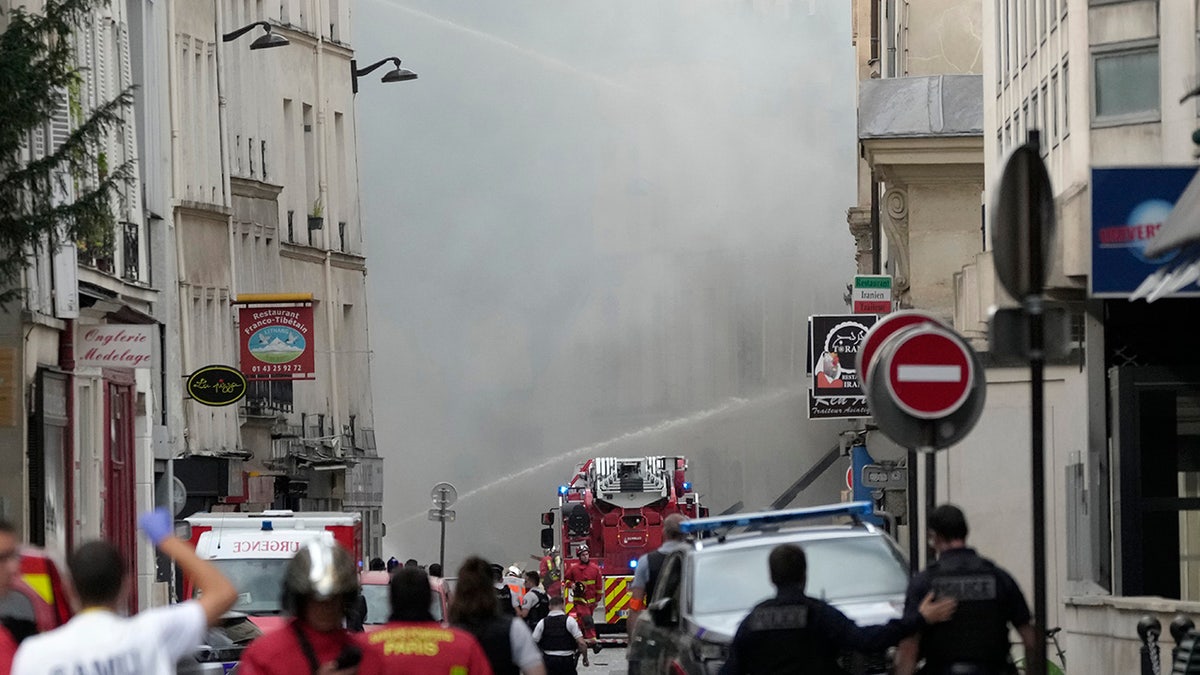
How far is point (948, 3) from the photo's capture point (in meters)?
45.2

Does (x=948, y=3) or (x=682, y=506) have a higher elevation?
(x=948, y=3)

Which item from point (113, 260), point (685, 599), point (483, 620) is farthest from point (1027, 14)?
point (483, 620)

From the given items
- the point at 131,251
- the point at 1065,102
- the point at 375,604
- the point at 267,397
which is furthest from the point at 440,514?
the point at 375,604

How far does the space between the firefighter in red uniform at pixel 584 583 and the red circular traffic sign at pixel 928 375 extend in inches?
992

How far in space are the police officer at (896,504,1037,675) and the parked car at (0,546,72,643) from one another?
3410 millimetres

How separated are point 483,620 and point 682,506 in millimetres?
33125

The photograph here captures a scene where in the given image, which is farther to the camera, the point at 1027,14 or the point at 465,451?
the point at 465,451

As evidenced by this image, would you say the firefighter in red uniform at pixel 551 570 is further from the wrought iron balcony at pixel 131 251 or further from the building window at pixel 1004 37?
the building window at pixel 1004 37

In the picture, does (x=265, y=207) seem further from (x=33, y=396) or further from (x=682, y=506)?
(x=33, y=396)

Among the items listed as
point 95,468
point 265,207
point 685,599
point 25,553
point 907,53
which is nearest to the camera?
point 25,553

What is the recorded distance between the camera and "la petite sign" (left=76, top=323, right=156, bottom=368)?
28.0 m

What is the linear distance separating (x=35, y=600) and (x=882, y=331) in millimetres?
4684

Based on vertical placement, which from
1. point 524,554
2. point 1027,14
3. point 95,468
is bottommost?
point 524,554

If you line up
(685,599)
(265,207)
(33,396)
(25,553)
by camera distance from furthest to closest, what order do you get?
(265,207) < (33,396) < (685,599) < (25,553)
